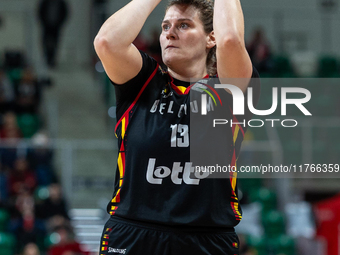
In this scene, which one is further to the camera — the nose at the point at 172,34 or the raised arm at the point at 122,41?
the nose at the point at 172,34

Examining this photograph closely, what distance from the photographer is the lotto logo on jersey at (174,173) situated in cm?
288

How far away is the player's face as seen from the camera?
3.09 metres

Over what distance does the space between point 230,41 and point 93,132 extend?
30.5 feet

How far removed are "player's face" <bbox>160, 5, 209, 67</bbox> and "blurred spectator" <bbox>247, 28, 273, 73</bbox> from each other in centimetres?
931

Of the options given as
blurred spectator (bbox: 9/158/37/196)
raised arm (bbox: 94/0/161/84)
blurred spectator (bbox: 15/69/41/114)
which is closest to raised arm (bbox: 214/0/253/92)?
raised arm (bbox: 94/0/161/84)

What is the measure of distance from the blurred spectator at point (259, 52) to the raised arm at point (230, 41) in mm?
9567

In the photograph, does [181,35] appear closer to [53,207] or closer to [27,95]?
[53,207]

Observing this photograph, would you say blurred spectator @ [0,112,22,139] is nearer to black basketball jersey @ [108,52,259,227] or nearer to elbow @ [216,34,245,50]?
black basketball jersey @ [108,52,259,227]

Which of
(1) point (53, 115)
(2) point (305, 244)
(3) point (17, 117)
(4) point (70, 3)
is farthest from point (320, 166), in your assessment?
(4) point (70, 3)

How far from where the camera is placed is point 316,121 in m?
10.9

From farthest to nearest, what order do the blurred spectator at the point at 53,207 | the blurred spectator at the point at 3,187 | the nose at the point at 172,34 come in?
the blurred spectator at the point at 3,187, the blurred spectator at the point at 53,207, the nose at the point at 172,34

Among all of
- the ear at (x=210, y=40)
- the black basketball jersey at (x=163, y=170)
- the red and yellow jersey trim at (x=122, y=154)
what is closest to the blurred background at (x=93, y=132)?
the red and yellow jersey trim at (x=122, y=154)

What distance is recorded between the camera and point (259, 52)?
12.5 meters

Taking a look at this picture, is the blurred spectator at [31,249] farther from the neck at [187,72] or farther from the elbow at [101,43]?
the elbow at [101,43]
